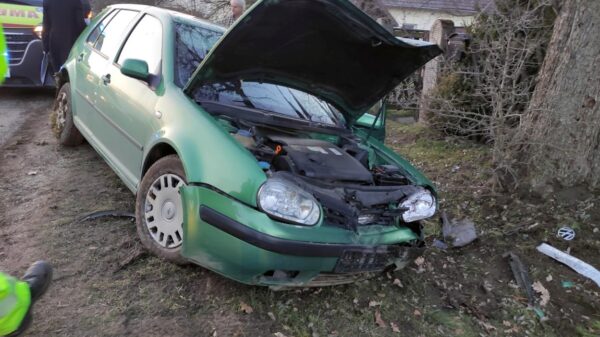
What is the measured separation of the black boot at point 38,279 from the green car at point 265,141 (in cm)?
73

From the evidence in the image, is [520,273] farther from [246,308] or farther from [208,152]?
[208,152]

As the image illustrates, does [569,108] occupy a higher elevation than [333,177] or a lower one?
higher

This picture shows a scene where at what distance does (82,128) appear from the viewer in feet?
15.3

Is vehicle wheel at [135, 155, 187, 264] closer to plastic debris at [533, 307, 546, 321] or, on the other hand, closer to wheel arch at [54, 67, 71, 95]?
plastic debris at [533, 307, 546, 321]

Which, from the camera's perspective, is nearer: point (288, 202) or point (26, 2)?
point (288, 202)

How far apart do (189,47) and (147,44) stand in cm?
41

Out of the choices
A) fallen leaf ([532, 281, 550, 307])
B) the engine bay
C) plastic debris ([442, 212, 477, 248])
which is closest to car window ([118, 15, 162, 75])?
the engine bay

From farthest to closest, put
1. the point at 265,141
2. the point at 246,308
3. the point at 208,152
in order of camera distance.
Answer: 1. the point at 265,141
2. the point at 246,308
3. the point at 208,152

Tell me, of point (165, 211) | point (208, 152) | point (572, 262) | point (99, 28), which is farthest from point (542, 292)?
point (99, 28)

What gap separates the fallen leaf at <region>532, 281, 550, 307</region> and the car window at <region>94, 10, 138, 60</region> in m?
4.08

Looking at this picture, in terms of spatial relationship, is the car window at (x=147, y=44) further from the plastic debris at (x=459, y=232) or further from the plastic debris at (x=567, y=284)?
the plastic debris at (x=567, y=284)

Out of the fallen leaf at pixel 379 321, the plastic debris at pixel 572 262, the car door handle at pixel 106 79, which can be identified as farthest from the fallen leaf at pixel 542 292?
the car door handle at pixel 106 79

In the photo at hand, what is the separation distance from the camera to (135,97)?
11.8 ft

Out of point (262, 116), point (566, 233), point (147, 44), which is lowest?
point (566, 233)
